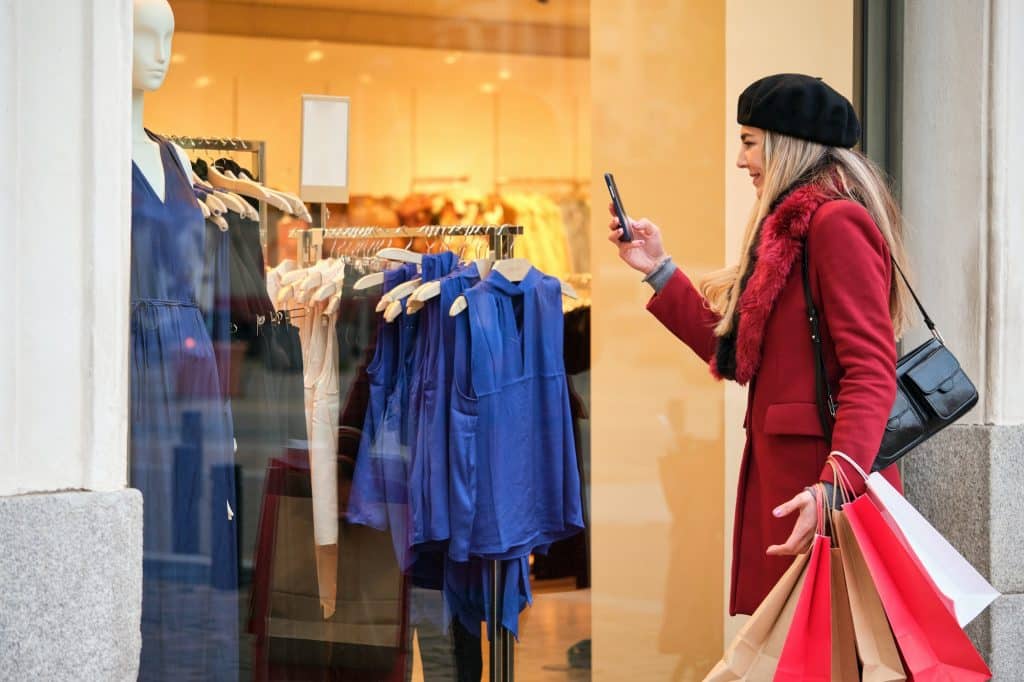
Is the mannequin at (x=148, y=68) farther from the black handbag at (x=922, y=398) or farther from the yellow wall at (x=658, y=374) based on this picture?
the yellow wall at (x=658, y=374)

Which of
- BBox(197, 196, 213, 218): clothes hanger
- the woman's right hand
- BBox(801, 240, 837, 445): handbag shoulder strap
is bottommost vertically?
BBox(801, 240, 837, 445): handbag shoulder strap

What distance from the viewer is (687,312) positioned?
3.35 m

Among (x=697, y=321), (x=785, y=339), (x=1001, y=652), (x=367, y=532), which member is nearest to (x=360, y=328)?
(x=367, y=532)

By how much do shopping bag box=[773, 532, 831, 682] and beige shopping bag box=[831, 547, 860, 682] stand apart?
0.05 meters

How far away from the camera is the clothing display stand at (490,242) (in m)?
3.75

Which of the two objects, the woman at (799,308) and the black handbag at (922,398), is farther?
the black handbag at (922,398)

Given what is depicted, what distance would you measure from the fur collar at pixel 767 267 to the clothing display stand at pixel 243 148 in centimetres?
130

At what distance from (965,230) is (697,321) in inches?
38.0

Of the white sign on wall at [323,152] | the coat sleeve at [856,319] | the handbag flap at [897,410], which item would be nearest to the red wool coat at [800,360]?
the coat sleeve at [856,319]

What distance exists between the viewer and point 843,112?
3.00 metres

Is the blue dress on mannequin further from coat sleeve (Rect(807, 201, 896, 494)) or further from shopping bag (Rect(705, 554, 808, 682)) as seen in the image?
coat sleeve (Rect(807, 201, 896, 494))

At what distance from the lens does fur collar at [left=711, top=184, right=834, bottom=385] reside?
9.58 ft

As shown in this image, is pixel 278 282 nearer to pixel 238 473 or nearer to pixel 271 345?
pixel 271 345

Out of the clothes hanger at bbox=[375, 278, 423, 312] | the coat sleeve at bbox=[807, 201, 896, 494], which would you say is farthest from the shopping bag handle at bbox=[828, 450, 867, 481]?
the clothes hanger at bbox=[375, 278, 423, 312]
